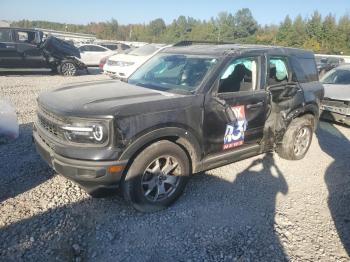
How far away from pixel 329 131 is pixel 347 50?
59375 mm

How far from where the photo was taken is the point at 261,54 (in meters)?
4.54

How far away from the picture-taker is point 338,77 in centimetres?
945

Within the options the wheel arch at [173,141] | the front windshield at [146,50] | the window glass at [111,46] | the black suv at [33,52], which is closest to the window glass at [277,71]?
the wheel arch at [173,141]

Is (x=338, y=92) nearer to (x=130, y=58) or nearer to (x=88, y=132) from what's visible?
(x=88, y=132)

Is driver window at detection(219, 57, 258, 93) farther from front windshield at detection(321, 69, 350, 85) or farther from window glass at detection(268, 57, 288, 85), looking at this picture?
front windshield at detection(321, 69, 350, 85)

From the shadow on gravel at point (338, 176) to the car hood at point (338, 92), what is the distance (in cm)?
79

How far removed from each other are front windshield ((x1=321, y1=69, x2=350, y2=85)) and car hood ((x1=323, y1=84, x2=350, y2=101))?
0.43 meters

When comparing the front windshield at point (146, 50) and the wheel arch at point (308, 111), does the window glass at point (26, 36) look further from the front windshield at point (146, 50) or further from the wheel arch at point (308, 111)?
the wheel arch at point (308, 111)

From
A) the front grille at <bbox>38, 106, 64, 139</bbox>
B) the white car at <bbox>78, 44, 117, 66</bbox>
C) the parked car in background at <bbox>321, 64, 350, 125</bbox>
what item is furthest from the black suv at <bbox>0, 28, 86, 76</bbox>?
the parked car in background at <bbox>321, 64, 350, 125</bbox>

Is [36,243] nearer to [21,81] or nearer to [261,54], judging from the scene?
[261,54]

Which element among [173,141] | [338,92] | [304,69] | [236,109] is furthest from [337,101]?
[173,141]

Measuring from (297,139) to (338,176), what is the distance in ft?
2.86

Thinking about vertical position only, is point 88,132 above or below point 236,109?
below

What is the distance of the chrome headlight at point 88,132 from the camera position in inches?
122
